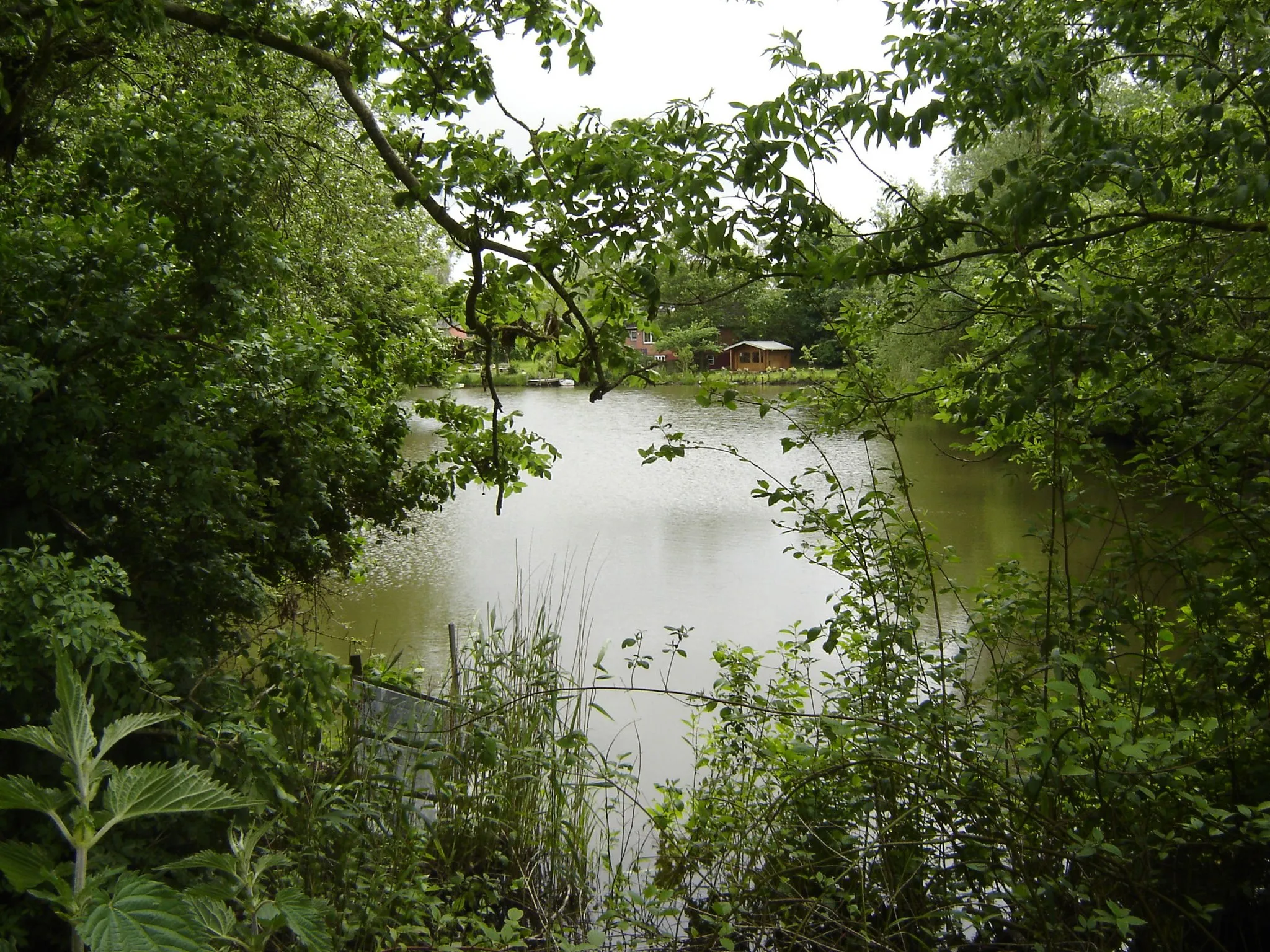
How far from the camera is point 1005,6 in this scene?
9.65ft

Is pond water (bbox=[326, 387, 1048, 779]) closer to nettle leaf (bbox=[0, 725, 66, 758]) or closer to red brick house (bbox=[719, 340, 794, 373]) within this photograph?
red brick house (bbox=[719, 340, 794, 373])

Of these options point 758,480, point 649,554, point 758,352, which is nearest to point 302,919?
point 758,480

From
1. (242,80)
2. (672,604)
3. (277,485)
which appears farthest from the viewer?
(672,604)

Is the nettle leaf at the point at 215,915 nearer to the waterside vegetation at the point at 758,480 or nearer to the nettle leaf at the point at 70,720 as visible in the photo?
the waterside vegetation at the point at 758,480

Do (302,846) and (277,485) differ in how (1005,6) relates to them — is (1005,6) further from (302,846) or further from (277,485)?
(302,846)

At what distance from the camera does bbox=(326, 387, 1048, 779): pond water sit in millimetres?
7090

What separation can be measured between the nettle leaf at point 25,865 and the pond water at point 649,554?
2.72 meters

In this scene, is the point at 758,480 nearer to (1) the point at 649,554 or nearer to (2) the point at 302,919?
(2) the point at 302,919

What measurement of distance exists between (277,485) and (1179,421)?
313 cm

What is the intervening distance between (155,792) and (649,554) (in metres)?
9.52

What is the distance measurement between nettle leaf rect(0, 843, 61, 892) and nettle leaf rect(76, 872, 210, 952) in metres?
0.06

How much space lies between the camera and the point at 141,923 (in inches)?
32.9

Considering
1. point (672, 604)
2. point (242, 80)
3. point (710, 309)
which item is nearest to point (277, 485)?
point (710, 309)

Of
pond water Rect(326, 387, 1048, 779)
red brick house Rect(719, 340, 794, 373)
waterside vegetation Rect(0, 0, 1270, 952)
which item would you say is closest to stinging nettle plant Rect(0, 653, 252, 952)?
waterside vegetation Rect(0, 0, 1270, 952)
